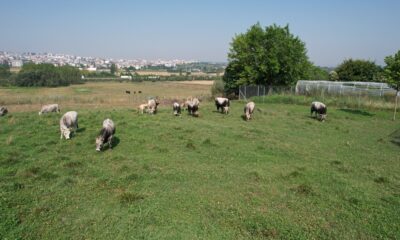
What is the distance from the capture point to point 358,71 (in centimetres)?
4897

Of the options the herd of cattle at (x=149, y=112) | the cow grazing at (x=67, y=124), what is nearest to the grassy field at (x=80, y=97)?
the herd of cattle at (x=149, y=112)

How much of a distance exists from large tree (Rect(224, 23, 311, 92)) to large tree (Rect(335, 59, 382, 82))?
566 inches

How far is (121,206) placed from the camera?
7324 millimetres

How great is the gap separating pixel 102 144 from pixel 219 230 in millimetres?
7209

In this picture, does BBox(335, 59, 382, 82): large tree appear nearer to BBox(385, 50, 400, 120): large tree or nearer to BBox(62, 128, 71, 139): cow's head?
BBox(385, 50, 400, 120): large tree

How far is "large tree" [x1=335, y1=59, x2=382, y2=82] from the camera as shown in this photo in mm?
48094

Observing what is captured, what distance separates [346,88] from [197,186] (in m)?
29.9

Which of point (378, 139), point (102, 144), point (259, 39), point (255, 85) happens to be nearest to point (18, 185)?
point (102, 144)

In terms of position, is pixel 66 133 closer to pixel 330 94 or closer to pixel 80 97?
pixel 330 94

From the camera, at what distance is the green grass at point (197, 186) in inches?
254

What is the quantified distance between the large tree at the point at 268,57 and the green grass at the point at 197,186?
21361 mm

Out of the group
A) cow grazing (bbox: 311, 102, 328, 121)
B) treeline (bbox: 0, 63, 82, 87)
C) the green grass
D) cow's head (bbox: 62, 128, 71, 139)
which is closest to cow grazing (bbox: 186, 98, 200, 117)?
the green grass

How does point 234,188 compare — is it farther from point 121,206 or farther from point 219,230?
point 121,206

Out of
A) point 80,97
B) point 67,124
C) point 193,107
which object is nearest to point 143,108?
point 193,107
